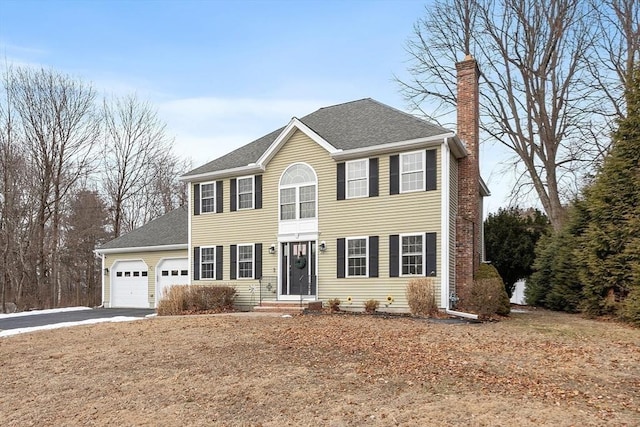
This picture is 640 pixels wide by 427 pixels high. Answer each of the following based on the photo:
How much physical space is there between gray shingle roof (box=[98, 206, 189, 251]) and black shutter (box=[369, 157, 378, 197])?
882 centimetres

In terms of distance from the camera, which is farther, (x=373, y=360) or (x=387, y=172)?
(x=387, y=172)

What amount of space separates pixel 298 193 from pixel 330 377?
10131 mm

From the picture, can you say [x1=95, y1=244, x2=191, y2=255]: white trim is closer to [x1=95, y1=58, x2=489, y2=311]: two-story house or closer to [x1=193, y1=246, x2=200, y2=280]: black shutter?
[x1=193, y1=246, x2=200, y2=280]: black shutter

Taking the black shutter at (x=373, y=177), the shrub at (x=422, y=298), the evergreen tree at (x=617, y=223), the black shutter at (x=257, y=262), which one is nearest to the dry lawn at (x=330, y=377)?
the shrub at (x=422, y=298)

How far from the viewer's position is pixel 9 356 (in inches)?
379

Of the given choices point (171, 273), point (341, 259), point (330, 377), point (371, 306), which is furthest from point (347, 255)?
point (171, 273)

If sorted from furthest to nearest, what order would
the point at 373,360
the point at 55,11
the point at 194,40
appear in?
the point at 194,40
the point at 55,11
the point at 373,360

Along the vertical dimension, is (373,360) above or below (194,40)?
below

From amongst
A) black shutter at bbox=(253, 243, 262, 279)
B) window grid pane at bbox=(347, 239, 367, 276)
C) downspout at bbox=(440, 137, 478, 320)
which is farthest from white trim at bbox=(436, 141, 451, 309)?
black shutter at bbox=(253, 243, 262, 279)

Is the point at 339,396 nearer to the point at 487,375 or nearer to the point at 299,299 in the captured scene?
the point at 487,375

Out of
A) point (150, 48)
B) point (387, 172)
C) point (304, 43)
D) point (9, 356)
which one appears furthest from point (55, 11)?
point (387, 172)

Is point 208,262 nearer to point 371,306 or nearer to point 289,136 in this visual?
point 289,136

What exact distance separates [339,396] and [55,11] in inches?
514

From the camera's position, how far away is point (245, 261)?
17266 millimetres
